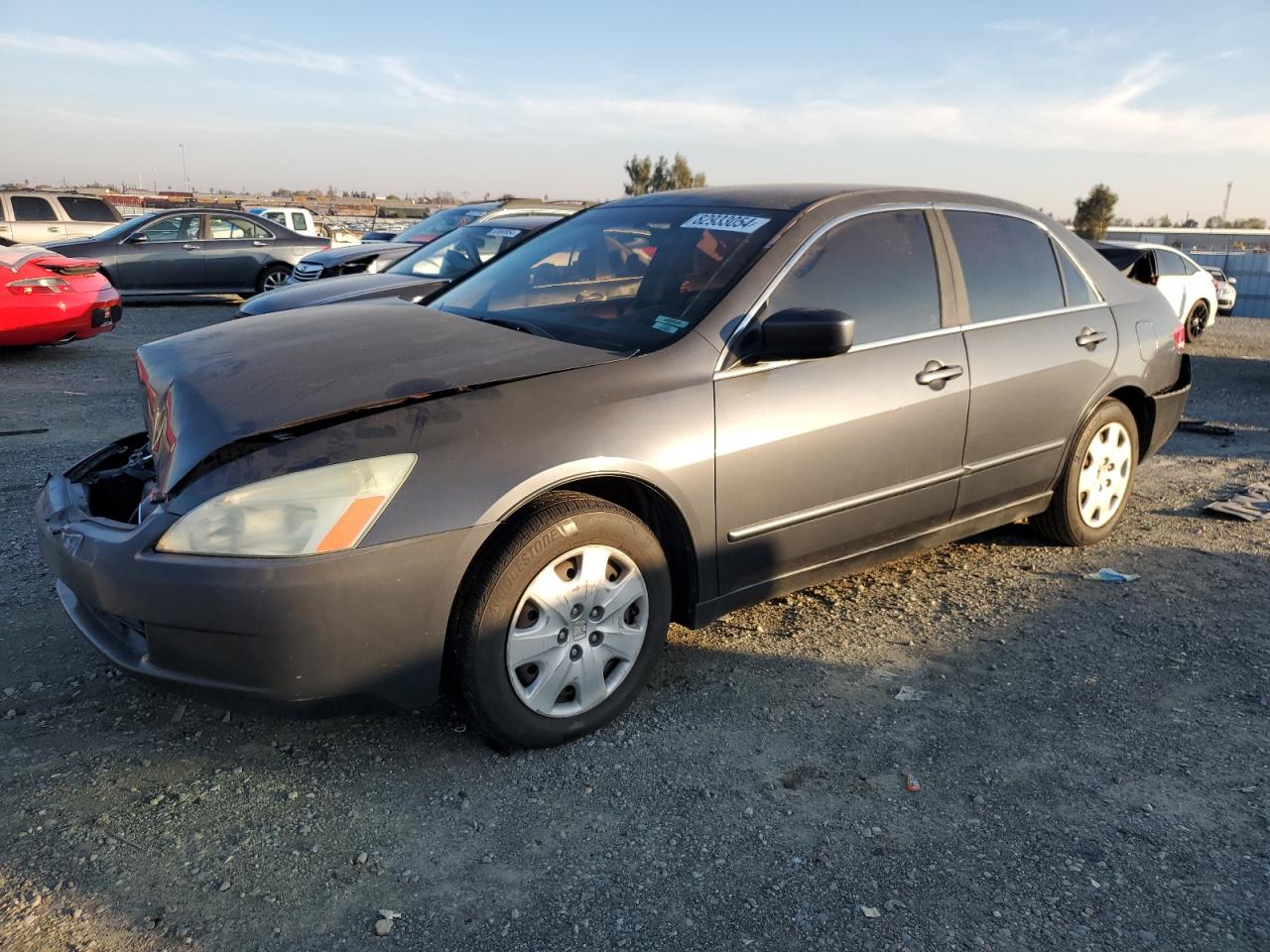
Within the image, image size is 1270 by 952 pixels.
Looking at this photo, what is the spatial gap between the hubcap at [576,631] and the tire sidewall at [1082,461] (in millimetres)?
2525

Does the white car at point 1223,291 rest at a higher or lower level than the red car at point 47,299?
lower

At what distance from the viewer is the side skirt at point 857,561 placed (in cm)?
332

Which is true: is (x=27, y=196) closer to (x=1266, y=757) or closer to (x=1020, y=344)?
(x=1020, y=344)

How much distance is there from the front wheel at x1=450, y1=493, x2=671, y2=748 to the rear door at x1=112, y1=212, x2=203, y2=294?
1319 cm

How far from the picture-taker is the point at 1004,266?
4.20 metres

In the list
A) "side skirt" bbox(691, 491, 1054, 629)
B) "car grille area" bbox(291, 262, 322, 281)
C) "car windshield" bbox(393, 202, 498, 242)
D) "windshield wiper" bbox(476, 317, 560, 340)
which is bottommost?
→ "side skirt" bbox(691, 491, 1054, 629)

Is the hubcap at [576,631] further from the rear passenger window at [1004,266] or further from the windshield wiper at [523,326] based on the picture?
the rear passenger window at [1004,266]

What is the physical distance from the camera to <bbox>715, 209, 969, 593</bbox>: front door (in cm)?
324

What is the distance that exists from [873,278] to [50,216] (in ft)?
55.1

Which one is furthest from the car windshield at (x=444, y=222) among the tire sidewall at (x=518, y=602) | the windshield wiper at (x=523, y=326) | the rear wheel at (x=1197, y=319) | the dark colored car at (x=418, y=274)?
the rear wheel at (x=1197, y=319)

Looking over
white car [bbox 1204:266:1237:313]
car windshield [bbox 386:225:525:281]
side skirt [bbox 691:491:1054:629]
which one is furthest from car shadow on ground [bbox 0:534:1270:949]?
white car [bbox 1204:266:1237:313]

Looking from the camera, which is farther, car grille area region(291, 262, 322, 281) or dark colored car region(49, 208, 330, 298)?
dark colored car region(49, 208, 330, 298)

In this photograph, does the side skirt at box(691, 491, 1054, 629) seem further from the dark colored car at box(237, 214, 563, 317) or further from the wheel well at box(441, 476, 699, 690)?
the dark colored car at box(237, 214, 563, 317)

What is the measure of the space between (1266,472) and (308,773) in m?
6.31
